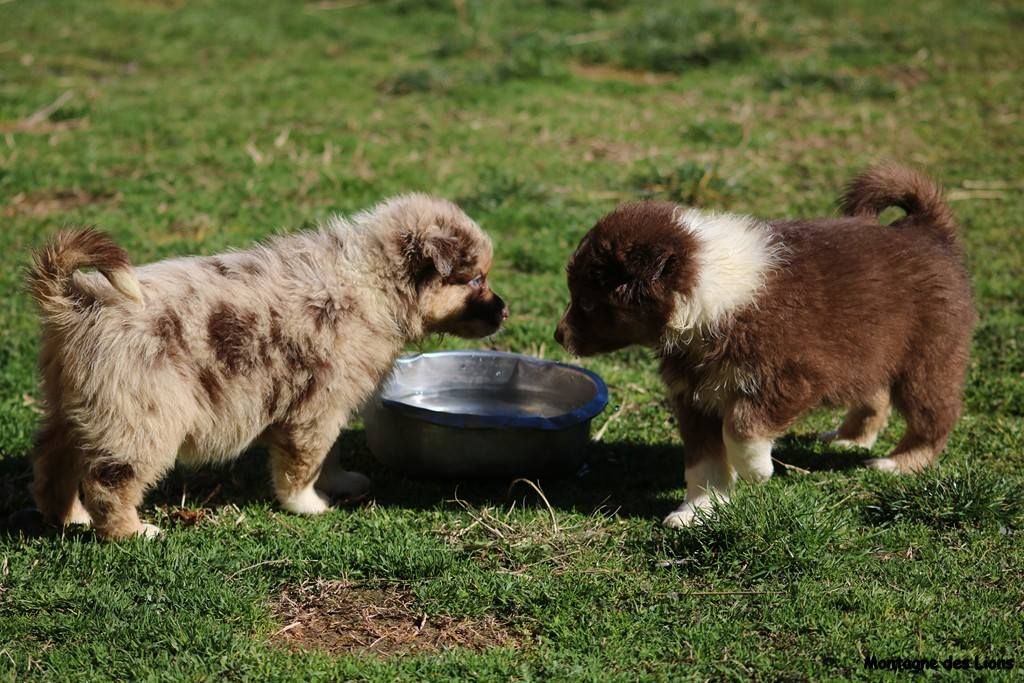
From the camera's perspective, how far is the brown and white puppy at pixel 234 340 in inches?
200

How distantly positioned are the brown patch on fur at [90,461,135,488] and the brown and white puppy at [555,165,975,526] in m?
2.21

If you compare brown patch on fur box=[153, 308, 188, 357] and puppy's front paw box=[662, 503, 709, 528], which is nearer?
brown patch on fur box=[153, 308, 188, 357]

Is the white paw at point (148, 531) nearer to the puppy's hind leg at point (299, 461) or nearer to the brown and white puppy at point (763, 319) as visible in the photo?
the puppy's hind leg at point (299, 461)

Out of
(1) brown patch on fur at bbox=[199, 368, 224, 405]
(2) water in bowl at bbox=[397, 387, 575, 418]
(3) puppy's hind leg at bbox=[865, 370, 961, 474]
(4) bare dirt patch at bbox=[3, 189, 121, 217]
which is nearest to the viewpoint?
(1) brown patch on fur at bbox=[199, 368, 224, 405]

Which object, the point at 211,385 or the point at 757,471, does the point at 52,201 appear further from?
the point at 757,471

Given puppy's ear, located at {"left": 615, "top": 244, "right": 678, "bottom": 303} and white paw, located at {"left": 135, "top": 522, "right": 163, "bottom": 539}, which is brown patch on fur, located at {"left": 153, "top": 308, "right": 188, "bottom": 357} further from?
puppy's ear, located at {"left": 615, "top": 244, "right": 678, "bottom": 303}

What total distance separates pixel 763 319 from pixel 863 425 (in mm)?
1540

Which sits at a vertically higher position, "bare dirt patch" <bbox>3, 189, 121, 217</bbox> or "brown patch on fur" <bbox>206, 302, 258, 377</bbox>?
"brown patch on fur" <bbox>206, 302, 258, 377</bbox>

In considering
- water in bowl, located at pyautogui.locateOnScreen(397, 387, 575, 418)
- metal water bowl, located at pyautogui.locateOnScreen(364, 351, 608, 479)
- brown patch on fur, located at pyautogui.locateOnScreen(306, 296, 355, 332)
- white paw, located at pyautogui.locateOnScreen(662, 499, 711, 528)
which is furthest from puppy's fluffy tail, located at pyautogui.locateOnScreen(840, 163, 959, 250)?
brown patch on fur, located at pyautogui.locateOnScreen(306, 296, 355, 332)

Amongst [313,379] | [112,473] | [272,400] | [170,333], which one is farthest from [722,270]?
[112,473]

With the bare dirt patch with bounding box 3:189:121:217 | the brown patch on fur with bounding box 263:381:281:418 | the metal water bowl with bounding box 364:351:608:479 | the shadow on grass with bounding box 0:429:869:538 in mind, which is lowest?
the shadow on grass with bounding box 0:429:869:538

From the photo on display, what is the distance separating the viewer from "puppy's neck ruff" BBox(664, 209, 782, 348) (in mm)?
5484

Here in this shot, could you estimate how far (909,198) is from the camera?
6246 mm

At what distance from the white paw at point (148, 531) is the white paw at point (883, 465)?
361 centimetres
